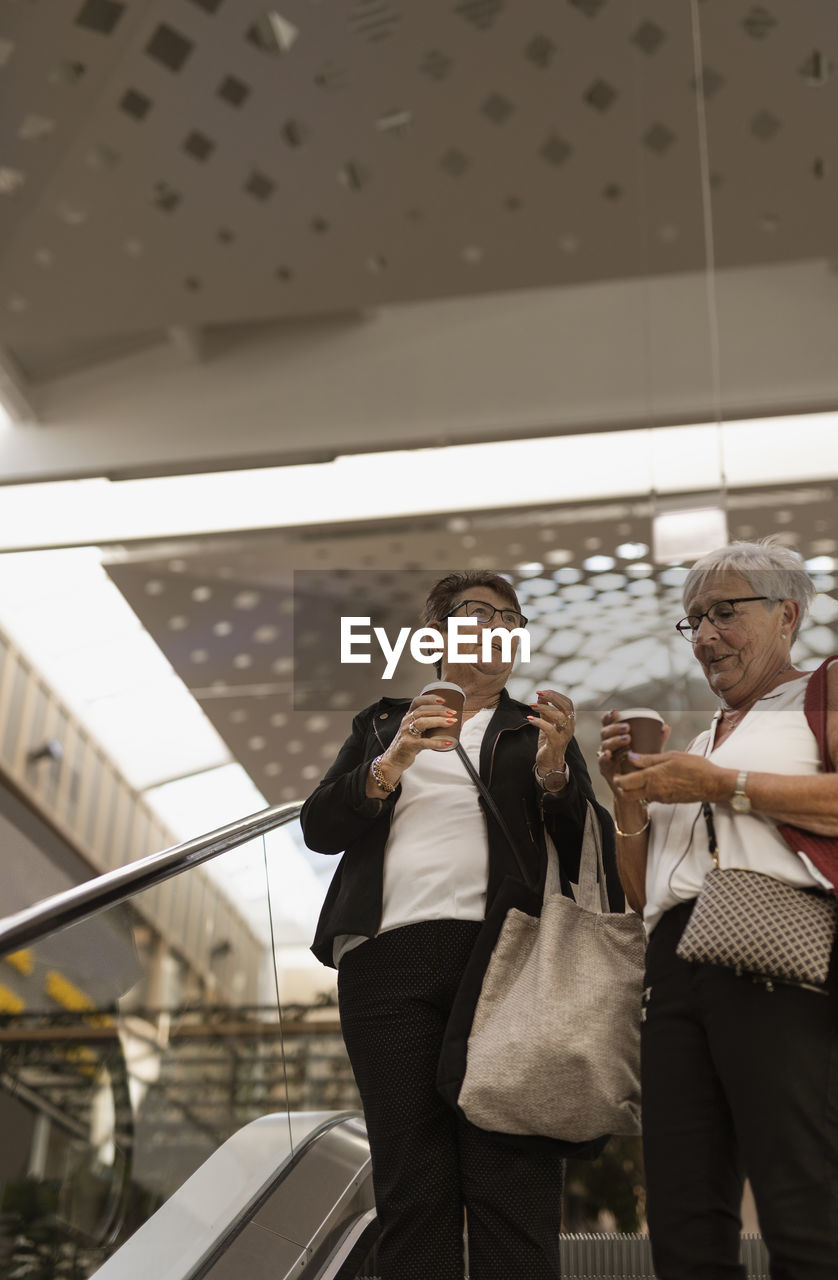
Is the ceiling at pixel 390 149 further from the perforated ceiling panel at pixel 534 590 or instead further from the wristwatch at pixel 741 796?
the wristwatch at pixel 741 796

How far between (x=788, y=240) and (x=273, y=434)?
1.25 metres

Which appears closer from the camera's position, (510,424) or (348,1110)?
(510,424)

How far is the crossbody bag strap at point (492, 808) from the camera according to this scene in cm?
215

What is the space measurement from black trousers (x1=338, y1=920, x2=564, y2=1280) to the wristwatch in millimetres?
594

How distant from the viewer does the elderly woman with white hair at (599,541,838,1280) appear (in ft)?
5.47

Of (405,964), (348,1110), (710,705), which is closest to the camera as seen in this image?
(405,964)

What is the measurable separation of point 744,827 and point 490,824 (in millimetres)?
529

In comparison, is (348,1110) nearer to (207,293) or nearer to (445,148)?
(207,293)

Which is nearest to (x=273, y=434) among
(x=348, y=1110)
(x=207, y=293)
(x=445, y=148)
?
(x=207, y=293)

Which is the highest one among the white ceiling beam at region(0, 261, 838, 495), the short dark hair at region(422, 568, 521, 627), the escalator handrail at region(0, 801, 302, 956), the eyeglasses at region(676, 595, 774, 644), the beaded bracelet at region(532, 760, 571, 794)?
the white ceiling beam at region(0, 261, 838, 495)

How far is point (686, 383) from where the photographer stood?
Result: 249 centimetres

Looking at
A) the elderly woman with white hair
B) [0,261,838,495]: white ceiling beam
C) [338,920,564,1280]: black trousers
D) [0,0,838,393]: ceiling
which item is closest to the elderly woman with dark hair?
[338,920,564,1280]: black trousers

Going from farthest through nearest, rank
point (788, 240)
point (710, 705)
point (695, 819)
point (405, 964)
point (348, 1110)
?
point (348, 1110) → point (788, 240) → point (710, 705) → point (405, 964) → point (695, 819)
